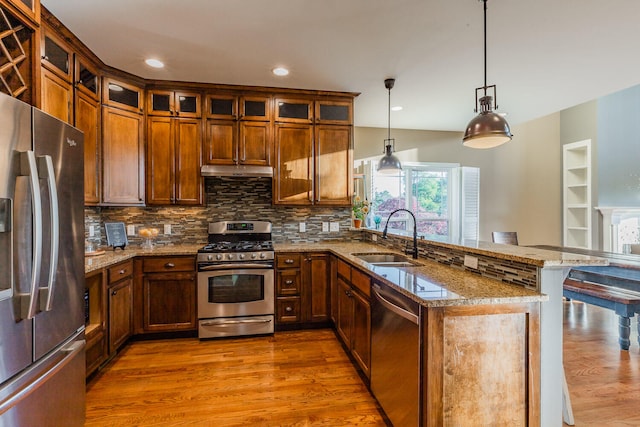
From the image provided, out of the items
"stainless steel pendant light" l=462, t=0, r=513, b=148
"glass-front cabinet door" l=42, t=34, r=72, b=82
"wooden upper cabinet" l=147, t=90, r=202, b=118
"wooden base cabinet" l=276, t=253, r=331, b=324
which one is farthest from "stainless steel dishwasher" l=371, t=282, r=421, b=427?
"glass-front cabinet door" l=42, t=34, r=72, b=82

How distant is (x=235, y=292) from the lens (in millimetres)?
3229

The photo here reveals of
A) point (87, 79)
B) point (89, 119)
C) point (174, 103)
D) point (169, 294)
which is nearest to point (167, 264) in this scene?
point (169, 294)

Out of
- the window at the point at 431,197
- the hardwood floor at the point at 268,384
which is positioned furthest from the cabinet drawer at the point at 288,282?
the window at the point at 431,197

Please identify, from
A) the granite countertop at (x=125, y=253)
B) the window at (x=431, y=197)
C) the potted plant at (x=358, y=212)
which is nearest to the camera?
the granite countertop at (x=125, y=253)

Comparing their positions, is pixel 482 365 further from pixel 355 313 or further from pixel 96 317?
pixel 96 317

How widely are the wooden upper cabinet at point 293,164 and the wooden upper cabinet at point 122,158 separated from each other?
1437 mm

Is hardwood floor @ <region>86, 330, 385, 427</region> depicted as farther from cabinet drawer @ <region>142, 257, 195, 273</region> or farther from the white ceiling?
the white ceiling

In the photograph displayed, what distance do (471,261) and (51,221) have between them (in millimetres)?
2307

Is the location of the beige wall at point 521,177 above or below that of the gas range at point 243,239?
above

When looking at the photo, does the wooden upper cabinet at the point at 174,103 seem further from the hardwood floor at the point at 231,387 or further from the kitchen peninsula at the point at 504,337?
the kitchen peninsula at the point at 504,337

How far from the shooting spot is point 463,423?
146cm

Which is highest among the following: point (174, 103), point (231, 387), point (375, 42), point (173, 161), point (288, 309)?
Answer: point (375, 42)

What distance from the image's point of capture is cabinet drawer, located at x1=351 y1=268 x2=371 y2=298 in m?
2.20

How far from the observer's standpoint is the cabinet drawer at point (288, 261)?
3371mm
